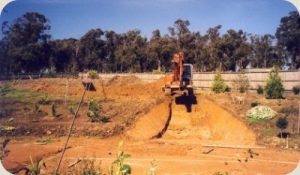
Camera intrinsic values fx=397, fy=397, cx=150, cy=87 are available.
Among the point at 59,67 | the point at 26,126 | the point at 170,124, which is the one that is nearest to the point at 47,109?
the point at 26,126

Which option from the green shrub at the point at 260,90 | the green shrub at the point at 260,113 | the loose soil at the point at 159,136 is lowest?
the loose soil at the point at 159,136

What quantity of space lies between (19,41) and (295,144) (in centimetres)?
2795

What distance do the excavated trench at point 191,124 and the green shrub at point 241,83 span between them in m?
7.51

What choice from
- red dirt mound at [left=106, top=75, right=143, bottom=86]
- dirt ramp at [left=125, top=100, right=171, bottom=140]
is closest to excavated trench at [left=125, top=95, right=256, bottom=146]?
dirt ramp at [left=125, top=100, right=171, bottom=140]

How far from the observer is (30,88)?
31.7 m

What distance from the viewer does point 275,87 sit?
23.2 m

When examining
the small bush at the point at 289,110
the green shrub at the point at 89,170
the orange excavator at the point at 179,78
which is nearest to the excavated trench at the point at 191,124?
the orange excavator at the point at 179,78

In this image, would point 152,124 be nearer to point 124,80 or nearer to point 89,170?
point 89,170

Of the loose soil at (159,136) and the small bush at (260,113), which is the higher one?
the small bush at (260,113)

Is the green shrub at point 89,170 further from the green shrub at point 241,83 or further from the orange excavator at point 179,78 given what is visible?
the green shrub at point 241,83

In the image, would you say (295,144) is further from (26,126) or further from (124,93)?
(124,93)

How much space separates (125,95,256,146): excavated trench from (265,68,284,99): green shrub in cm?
488

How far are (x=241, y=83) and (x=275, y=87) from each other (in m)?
4.70

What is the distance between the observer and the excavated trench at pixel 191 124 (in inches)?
702
